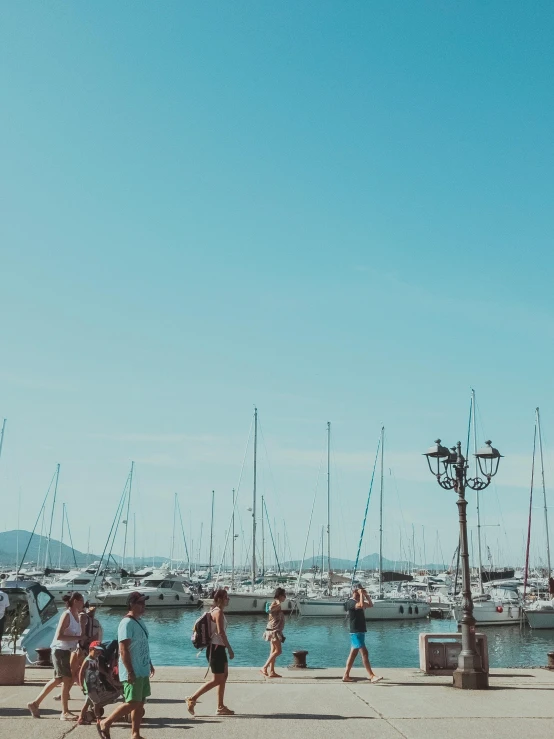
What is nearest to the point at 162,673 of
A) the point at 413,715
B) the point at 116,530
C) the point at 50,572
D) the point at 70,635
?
the point at 70,635

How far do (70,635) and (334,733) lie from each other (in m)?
4.19

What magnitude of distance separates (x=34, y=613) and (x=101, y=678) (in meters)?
12.5

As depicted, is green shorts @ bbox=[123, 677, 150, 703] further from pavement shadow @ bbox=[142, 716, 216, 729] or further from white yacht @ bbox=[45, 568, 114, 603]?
white yacht @ bbox=[45, 568, 114, 603]

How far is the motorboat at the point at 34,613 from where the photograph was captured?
66.3 feet

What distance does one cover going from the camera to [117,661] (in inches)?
389

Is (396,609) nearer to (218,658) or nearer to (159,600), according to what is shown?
(159,600)

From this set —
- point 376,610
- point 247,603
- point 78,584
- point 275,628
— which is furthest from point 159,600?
point 275,628

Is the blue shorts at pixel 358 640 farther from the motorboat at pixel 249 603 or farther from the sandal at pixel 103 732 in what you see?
the motorboat at pixel 249 603

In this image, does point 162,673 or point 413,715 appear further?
point 162,673

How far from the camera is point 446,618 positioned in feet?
213

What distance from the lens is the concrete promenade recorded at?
989 cm

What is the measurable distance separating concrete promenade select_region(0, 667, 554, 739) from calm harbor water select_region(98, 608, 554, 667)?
17.4m

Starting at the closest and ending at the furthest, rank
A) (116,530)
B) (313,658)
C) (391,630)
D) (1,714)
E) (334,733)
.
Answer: (334,733) < (1,714) < (313,658) < (391,630) < (116,530)

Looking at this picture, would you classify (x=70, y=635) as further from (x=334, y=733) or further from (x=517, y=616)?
(x=517, y=616)
